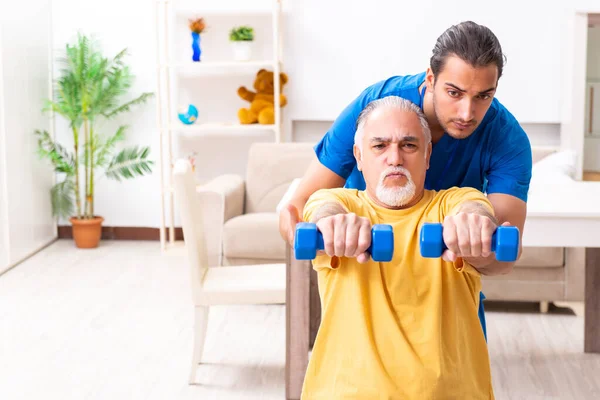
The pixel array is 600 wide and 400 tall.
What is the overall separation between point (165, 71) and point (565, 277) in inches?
109

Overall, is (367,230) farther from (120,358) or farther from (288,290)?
(120,358)

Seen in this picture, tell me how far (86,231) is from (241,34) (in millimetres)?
1552

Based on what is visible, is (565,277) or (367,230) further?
(565,277)

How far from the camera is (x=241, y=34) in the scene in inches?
205

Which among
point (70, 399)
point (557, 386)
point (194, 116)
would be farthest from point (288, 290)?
point (194, 116)

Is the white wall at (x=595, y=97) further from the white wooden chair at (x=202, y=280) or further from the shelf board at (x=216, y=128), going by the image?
the white wooden chair at (x=202, y=280)

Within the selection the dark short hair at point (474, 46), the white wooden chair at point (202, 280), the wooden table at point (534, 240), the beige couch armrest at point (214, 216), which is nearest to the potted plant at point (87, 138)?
the beige couch armrest at point (214, 216)

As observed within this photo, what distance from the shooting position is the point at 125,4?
18.1 ft

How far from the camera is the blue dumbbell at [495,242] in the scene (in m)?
1.30

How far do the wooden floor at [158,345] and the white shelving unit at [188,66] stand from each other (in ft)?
3.22

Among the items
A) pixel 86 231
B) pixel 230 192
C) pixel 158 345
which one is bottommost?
pixel 158 345

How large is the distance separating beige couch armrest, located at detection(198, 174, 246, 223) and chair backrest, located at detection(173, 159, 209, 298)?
1095mm

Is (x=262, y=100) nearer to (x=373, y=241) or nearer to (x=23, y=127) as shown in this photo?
(x=23, y=127)

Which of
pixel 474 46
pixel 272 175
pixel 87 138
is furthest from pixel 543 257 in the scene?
pixel 87 138
